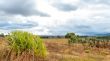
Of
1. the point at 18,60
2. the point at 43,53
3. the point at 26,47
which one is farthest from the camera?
the point at 43,53

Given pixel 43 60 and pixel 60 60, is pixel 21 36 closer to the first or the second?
pixel 43 60

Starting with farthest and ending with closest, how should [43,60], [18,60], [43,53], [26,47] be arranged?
[43,53] → [43,60] → [26,47] → [18,60]

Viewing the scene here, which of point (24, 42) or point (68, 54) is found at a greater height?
point (24, 42)

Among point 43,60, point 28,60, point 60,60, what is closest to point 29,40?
point 43,60

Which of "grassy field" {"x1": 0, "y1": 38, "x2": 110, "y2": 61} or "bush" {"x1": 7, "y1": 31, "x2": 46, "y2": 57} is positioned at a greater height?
"bush" {"x1": 7, "y1": 31, "x2": 46, "y2": 57}

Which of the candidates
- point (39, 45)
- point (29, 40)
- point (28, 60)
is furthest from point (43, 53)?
point (28, 60)

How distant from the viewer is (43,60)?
31625 millimetres

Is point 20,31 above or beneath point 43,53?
above

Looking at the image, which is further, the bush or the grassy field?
the grassy field

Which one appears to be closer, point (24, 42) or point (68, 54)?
point (24, 42)

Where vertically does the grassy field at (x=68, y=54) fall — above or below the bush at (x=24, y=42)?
below

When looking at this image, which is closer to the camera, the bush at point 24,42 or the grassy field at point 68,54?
the bush at point 24,42

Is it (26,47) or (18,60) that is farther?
(26,47)

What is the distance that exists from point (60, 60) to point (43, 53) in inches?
97.9
